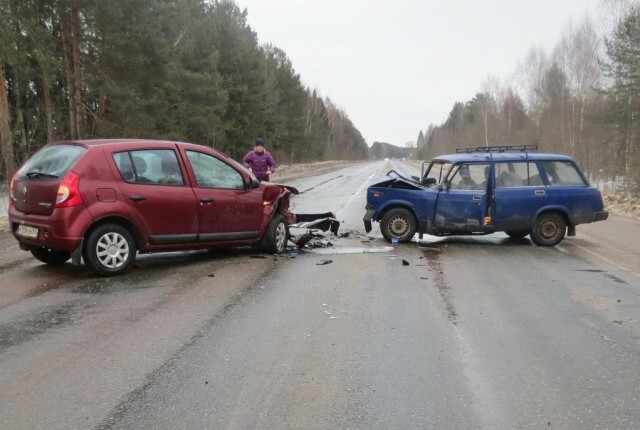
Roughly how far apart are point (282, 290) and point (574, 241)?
694cm

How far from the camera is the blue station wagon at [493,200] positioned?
9453mm

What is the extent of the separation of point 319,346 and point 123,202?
356 cm

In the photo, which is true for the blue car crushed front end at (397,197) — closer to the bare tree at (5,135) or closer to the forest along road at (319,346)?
the forest along road at (319,346)

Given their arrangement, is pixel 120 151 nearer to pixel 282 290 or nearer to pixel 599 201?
pixel 282 290

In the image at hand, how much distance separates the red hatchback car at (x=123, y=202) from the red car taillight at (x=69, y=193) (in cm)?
1

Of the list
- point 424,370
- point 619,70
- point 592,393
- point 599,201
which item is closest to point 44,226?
point 424,370

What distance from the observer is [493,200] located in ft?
31.0

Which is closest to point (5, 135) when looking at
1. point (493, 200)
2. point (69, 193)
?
point (69, 193)

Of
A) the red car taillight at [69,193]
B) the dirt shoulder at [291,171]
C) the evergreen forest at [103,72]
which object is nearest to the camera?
the red car taillight at [69,193]

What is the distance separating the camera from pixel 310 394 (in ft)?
11.5

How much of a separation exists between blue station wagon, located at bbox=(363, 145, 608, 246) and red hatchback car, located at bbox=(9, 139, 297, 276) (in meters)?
3.03

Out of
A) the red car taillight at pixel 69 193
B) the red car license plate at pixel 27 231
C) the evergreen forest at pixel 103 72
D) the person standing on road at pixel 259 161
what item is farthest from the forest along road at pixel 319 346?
the evergreen forest at pixel 103 72

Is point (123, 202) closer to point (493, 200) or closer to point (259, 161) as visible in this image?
point (259, 161)

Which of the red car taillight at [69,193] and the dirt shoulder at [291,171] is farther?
the dirt shoulder at [291,171]
